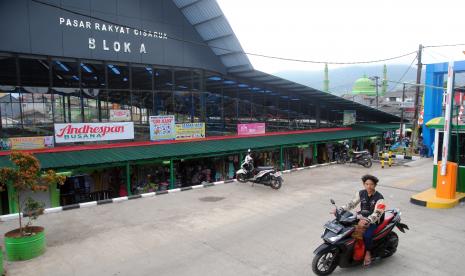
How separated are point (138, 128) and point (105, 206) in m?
5.76

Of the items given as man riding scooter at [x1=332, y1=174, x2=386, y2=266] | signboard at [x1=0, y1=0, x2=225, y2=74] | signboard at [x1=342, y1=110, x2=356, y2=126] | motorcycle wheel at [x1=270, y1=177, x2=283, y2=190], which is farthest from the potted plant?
signboard at [x1=342, y1=110, x2=356, y2=126]

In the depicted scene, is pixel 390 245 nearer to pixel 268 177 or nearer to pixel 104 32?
pixel 268 177

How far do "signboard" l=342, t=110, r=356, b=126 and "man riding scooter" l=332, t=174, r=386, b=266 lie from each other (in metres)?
24.8

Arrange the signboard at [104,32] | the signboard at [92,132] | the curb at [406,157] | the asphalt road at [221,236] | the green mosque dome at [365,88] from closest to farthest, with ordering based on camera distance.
Result: 1. the asphalt road at [221,236]
2. the signboard at [104,32]
3. the signboard at [92,132]
4. the curb at [406,157]
5. the green mosque dome at [365,88]

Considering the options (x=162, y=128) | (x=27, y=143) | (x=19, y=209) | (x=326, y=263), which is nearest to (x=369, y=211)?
(x=326, y=263)

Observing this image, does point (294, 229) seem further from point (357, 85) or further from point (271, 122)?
point (357, 85)

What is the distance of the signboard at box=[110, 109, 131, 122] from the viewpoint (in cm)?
1483

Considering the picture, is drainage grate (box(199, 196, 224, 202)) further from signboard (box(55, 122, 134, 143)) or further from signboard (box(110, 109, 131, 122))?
signboard (box(110, 109, 131, 122))

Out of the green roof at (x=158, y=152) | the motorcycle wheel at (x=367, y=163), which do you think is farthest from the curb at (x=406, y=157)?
the green roof at (x=158, y=152)

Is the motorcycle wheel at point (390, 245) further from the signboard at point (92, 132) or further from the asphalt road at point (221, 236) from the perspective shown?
the signboard at point (92, 132)

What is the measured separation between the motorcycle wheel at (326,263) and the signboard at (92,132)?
453 inches

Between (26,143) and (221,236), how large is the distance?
9.23m

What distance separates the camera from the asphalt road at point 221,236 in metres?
6.20

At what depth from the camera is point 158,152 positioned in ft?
47.6
